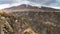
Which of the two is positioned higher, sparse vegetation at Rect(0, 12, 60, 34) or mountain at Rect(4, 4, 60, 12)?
mountain at Rect(4, 4, 60, 12)

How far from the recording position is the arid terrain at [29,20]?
3.75ft

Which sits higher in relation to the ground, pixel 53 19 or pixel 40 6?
pixel 40 6

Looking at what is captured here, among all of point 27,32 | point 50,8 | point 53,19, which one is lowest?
point 27,32

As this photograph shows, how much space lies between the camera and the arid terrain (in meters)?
1.14

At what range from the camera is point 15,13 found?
1.18 metres

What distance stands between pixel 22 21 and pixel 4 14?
21cm

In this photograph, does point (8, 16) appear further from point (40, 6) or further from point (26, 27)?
point (40, 6)

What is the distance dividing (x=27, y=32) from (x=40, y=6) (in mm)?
320

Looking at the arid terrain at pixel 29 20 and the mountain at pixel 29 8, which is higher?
the mountain at pixel 29 8

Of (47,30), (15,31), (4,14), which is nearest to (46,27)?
(47,30)

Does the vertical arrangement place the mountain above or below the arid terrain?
above

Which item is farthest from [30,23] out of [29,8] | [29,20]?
[29,8]

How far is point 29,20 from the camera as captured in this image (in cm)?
117

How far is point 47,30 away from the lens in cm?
114
